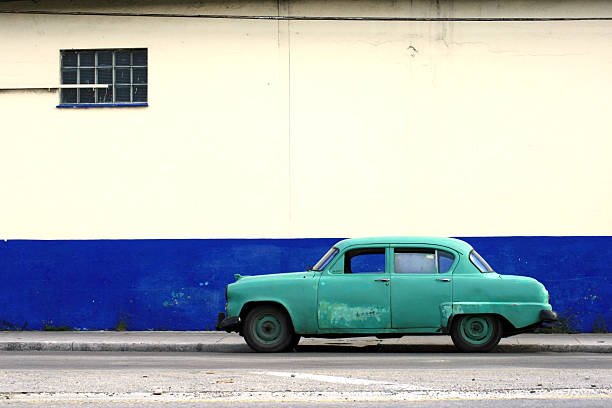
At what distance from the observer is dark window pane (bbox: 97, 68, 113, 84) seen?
17312 millimetres

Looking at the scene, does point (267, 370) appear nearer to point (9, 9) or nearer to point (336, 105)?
point (336, 105)

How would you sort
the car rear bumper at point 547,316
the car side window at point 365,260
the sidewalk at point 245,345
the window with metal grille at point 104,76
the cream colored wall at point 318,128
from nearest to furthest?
1. the car rear bumper at point 547,316
2. the car side window at point 365,260
3. the sidewalk at point 245,345
4. the cream colored wall at point 318,128
5. the window with metal grille at point 104,76

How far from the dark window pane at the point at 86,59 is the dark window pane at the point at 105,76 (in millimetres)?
221

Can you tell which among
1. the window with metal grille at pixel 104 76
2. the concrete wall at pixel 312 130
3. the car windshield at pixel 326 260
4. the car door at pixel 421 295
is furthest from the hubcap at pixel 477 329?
the window with metal grille at pixel 104 76

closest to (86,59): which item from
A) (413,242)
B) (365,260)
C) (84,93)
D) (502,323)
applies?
(84,93)

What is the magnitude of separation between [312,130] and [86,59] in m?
4.46

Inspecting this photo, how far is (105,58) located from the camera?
17359mm

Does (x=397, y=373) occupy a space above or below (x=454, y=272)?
below

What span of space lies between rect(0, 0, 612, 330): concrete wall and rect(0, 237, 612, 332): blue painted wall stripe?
0.30 feet

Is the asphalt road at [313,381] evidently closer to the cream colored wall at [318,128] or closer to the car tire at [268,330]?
the car tire at [268,330]

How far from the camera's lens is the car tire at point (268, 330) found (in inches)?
512

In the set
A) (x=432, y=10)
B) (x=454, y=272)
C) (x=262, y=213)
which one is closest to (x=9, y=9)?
(x=262, y=213)

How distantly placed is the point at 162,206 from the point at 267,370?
7.28 metres

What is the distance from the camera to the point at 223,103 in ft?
56.1
